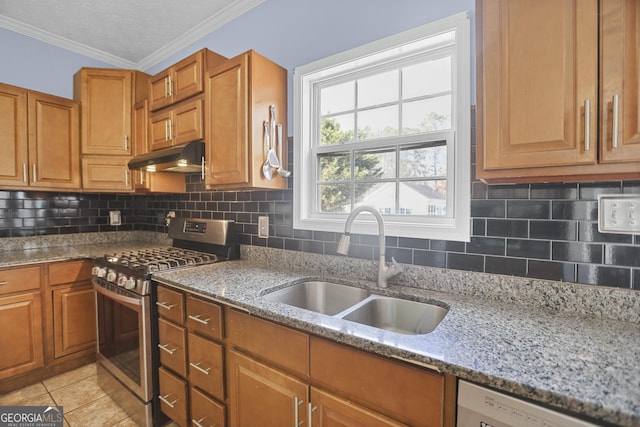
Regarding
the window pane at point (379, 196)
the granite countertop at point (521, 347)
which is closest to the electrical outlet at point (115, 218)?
the granite countertop at point (521, 347)

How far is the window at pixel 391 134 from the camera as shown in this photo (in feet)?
4.58

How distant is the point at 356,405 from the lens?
0.97 m

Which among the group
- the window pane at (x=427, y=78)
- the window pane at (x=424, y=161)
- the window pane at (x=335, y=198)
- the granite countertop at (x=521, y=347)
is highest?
the window pane at (x=427, y=78)

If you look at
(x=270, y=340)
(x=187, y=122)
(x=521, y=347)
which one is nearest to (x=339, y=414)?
(x=270, y=340)

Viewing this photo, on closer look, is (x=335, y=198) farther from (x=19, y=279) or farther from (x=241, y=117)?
(x=19, y=279)

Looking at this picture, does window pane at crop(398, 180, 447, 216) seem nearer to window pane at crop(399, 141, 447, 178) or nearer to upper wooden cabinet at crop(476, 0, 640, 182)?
window pane at crop(399, 141, 447, 178)

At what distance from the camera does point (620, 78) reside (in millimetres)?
852

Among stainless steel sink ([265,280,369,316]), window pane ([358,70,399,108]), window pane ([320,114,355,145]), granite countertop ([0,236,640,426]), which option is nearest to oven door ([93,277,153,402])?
granite countertop ([0,236,640,426])

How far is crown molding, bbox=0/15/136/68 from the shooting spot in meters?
2.42

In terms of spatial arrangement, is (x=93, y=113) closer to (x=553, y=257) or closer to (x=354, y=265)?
(x=354, y=265)

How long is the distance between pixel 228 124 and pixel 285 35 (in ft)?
2.40

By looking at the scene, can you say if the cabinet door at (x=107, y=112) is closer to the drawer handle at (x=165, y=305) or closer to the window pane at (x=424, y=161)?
the drawer handle at (x=165, y=305)

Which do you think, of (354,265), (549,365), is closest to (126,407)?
(354,265)

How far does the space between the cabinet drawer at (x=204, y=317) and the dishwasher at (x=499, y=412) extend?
1040mm
